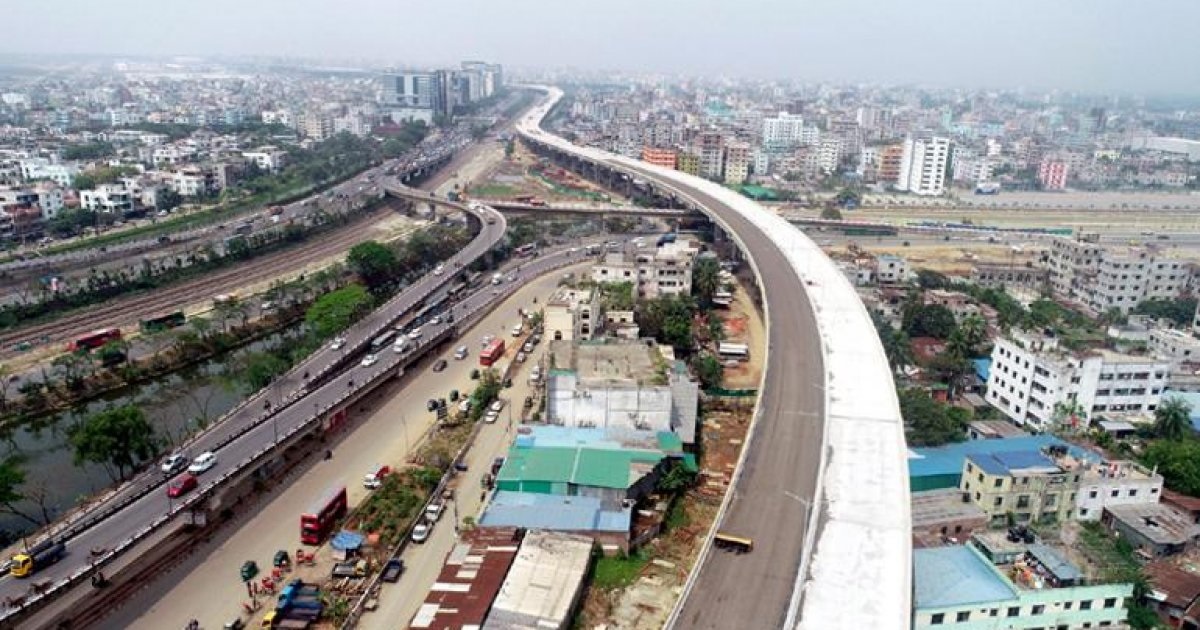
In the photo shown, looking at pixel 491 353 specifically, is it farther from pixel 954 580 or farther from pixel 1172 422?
pixel 1172 422

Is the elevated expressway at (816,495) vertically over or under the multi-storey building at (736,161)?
under

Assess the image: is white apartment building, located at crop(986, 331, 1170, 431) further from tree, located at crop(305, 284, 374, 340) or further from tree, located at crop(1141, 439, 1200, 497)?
tree, located at crop(305, 284, 374, 340)

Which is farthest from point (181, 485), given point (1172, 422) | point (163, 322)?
point (1172, 422)

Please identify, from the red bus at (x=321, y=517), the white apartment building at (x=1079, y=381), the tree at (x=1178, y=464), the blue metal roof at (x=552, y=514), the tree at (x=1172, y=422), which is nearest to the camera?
the blue metal roof at (x=552, y=514)

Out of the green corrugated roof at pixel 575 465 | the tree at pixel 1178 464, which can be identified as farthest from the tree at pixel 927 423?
the green corrugated roof at pixel 575 465

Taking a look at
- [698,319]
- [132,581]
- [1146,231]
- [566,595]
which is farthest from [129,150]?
[1146,231]

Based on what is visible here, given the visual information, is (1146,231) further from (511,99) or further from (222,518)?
(511,99)

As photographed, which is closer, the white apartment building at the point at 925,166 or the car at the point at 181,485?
the car at the point at 181,485

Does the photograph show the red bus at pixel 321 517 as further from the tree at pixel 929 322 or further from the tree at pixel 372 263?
the tree at pixel 929 322
